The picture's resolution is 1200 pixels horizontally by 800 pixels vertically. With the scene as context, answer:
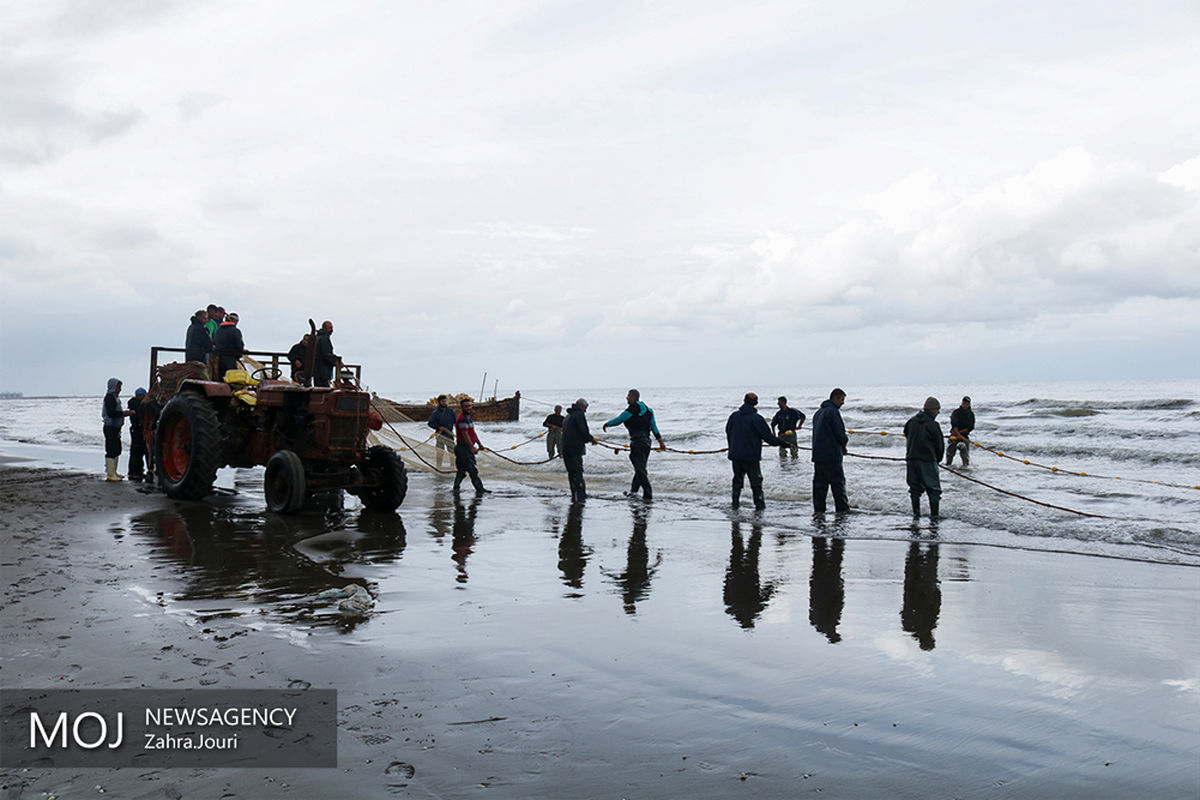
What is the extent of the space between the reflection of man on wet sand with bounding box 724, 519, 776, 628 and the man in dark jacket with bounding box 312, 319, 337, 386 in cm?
582

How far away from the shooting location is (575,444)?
42.5 feet

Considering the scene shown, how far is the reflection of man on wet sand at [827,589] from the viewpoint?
5793mm

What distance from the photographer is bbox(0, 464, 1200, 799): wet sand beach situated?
341 centimetres

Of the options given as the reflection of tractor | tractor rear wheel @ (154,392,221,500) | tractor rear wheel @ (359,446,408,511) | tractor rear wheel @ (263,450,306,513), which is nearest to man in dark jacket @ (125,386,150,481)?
tractor rear wheel @ (154,392,221,500)

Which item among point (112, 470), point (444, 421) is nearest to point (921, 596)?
point (444, 421)

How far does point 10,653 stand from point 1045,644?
603 cm

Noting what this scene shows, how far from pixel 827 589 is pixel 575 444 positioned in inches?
255

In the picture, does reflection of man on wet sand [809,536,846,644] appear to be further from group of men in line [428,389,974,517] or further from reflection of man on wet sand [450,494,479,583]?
reflection of man on wet sand [450,494,479,583]

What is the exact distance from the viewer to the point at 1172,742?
12.5 ft

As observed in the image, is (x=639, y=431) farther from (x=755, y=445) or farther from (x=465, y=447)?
(x=465, y=447)

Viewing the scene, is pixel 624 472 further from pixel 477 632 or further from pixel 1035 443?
pixel 1035 443

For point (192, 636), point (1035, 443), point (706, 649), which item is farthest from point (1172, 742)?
point (1035, 443)

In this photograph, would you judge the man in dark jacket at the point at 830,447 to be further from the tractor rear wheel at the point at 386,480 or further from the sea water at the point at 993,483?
the tractor rear wheel at the point at 386,480

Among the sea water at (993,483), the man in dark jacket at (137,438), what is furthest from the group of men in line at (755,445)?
the man in dark jacket at (137,438)
